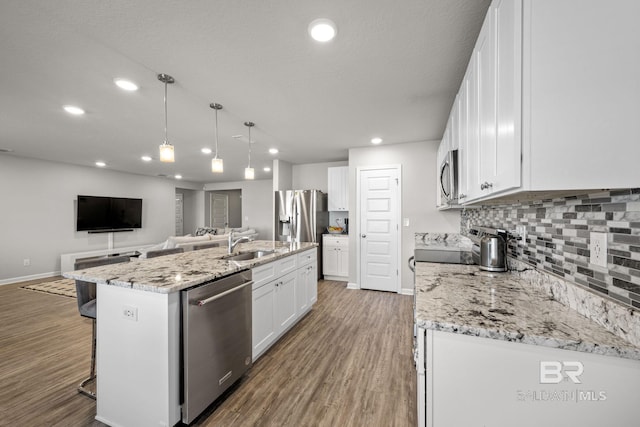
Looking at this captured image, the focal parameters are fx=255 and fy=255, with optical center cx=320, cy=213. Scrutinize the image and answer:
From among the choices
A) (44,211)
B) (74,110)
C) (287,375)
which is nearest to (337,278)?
(287,375)

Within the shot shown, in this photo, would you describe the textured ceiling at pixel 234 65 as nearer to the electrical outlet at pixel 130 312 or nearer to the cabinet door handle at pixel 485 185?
the cabinet door handle at pixel 485 185

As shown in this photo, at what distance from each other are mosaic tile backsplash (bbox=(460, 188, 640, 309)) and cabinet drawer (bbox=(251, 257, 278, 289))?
1885 millimetres

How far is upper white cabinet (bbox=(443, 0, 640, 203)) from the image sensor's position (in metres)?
0.76

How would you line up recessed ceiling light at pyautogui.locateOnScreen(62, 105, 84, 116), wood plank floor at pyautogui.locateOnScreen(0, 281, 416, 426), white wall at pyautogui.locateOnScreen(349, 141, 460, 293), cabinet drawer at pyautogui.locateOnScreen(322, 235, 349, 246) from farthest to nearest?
1. cabinet drawer at pyautogui.locateOnScreen(322, 235, 349, 246)
2. white wall at pyautogui.locateOnScreen(349, 141, 460, 293)
3. recessed ceiling light at pyautogui.locateOnScreen(62, 105, 84, 116)
4. wood plank floor at pyautogui.locateOnScreen(0, 281, 416, 426)

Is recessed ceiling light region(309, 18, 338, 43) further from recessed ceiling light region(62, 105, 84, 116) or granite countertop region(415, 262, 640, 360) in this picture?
recessed ceiling light region(62, 105, 84, 116)

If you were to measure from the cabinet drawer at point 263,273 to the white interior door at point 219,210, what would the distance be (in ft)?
25.4

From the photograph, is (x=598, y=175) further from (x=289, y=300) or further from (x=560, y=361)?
(x=289, y=300)

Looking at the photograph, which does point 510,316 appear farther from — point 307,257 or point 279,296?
point 307,257

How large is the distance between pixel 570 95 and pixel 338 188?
4303mm

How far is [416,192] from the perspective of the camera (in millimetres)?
4059

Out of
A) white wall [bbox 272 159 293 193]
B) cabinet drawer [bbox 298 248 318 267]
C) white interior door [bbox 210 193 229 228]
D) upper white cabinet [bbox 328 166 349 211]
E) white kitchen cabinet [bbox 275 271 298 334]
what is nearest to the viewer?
white kitchen cabinet [bbox 275 271 298 334]

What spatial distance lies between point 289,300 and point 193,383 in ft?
4.17

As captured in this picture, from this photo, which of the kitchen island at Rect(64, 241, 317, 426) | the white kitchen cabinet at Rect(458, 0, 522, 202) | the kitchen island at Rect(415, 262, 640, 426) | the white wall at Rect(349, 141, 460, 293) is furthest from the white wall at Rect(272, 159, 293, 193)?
the kitchen island at Rect(415, 262, 640, 426)

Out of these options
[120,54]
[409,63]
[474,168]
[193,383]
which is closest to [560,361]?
[474,168]
